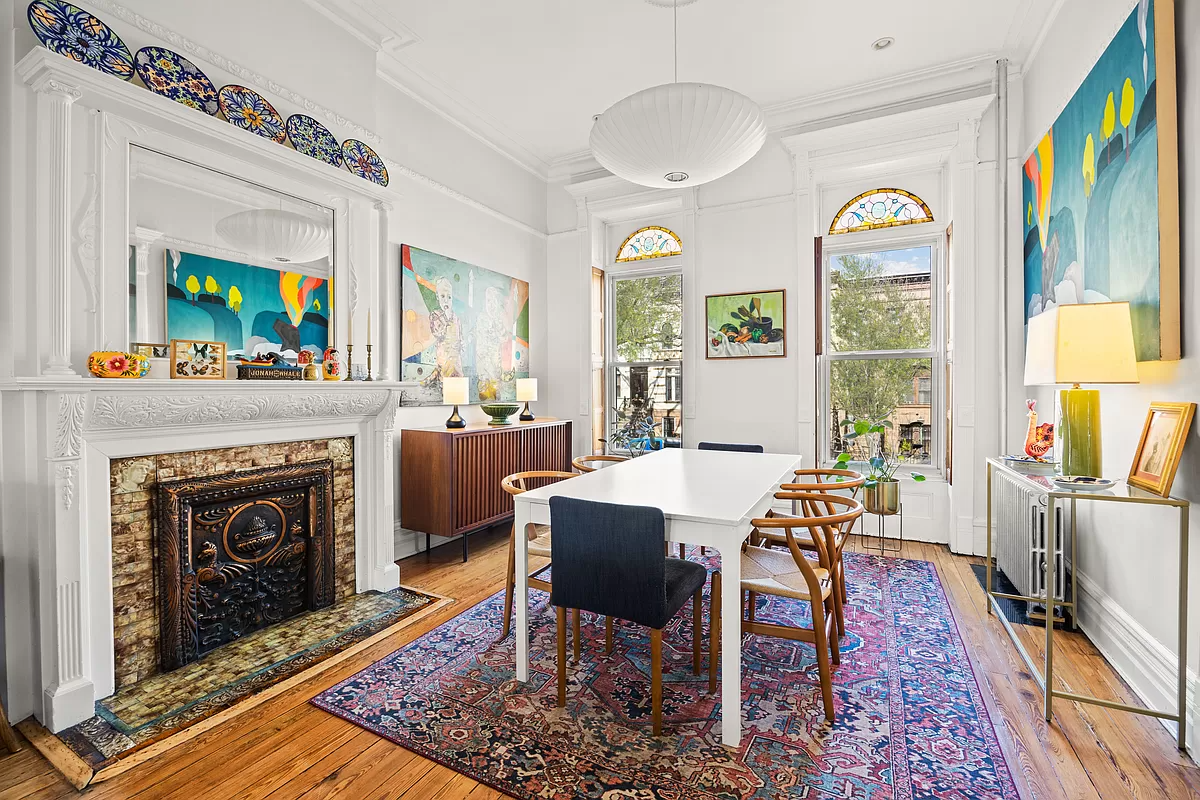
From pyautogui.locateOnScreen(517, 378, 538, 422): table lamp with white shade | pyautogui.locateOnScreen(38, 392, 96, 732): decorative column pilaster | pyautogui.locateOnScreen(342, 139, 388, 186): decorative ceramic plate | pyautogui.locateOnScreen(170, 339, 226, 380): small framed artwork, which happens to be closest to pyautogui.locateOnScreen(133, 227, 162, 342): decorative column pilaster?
pyautogui.locateOnScreen(170, 339, 226, 380): small framed artwork

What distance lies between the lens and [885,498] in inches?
166

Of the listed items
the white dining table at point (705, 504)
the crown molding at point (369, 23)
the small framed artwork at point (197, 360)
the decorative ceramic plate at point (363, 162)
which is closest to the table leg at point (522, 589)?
the white dining table at point (705, 504)

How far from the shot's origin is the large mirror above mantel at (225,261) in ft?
8.13

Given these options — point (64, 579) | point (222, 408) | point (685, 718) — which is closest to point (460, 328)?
point (222, 408)

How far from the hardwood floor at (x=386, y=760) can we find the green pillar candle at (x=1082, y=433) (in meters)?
0.90

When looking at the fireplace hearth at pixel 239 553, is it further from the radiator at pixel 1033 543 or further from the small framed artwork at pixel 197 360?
the radiator at pixel 1033 543

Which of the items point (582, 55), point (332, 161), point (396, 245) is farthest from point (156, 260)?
point (582, 55)

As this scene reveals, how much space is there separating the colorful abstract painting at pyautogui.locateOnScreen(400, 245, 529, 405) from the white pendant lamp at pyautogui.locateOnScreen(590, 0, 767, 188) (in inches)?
84.1

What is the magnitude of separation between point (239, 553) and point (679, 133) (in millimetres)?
2857

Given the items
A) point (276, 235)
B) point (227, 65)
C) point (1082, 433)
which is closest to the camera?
point (1082, 433)

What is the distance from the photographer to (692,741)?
1986 mm

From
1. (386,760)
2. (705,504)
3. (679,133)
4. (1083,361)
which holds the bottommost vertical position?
(386,760)

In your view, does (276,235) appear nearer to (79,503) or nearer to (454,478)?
(79,503)

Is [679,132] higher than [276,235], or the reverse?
[679,132]
